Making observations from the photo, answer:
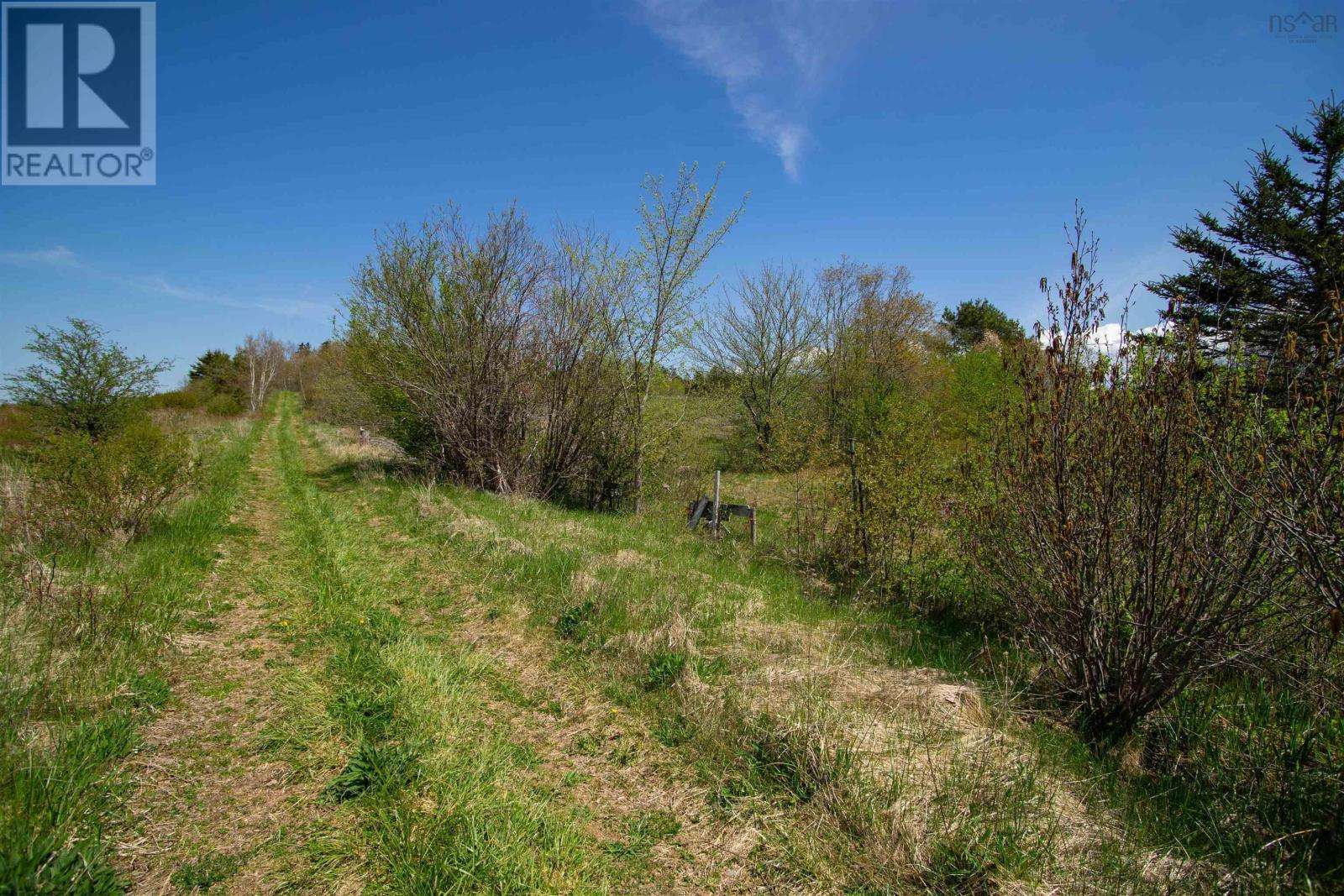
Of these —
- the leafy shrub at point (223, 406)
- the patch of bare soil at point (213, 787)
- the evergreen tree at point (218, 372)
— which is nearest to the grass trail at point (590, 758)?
the patch of bare soil at point (213, 787)

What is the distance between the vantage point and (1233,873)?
2.33m

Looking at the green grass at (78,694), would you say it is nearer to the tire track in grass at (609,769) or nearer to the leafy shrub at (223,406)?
the tire track in grass at (609,769)

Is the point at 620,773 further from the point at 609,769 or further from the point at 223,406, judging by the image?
the point at 223,406

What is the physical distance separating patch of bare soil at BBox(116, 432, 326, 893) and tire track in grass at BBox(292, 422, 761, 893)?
1271 mm

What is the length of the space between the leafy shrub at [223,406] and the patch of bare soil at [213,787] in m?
36.9

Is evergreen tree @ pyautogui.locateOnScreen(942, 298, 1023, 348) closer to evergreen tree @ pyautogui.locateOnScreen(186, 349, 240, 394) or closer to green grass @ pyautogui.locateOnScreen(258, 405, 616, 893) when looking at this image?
A: green grass @ pyautogui.locateOnScreen(258, 405, 616, 893)

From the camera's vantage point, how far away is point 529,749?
3.47 metres

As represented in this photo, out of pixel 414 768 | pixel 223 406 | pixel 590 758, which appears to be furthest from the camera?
pixel 223 406

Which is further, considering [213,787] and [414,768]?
[414,768]

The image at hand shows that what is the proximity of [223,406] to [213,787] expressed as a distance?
4128 centimetres

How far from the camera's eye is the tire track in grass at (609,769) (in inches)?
104

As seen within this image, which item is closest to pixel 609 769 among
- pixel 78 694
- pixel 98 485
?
pixel 78 694

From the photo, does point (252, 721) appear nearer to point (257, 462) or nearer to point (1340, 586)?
point (1340, 586)

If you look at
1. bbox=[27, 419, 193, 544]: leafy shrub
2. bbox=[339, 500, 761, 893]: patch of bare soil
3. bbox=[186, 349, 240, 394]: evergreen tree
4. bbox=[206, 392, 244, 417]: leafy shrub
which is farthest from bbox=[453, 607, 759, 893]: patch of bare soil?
bbox=[186, 349, 240, 394]: evergreen tree
